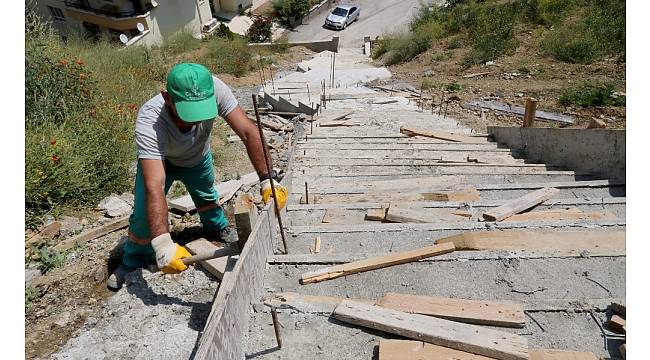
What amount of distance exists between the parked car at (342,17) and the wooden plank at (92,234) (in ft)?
78.7

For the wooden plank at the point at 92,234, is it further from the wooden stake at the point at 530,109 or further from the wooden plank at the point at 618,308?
the wooden stake at the point at 530,109

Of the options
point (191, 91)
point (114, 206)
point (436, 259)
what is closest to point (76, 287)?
point (114, 206)

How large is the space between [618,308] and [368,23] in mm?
27394

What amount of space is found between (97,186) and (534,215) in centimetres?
618

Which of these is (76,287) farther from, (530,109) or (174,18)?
(174,18)

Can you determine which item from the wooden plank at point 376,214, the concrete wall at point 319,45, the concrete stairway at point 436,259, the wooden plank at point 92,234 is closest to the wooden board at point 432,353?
the concrete stairway at point 436,259

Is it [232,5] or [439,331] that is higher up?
[232,5]

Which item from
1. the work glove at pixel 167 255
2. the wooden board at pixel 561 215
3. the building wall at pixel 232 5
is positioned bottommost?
the wooden board at pixel 561 215

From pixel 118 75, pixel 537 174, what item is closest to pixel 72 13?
pixel 118 75

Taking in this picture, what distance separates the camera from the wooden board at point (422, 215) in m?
3.70

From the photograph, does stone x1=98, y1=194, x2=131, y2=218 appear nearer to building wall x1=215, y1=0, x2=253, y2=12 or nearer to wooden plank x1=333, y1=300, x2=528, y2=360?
wooden plank x1=333, y1=300, x2=528, y2=360

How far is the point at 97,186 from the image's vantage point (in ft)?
21.3

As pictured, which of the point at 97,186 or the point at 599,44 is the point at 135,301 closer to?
the point at 97,186

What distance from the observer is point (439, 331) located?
227 cm
